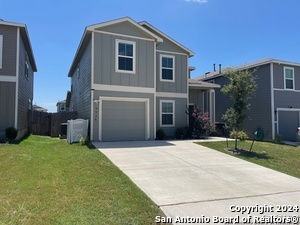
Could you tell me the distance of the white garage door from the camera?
1272 centimetres

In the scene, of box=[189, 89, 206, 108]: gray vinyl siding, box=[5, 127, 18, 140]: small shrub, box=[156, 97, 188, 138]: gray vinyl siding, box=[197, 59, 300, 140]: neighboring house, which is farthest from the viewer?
box=[189, 89, 206, 108]: gray vinyl siding

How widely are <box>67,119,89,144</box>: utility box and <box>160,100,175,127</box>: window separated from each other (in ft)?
15.8

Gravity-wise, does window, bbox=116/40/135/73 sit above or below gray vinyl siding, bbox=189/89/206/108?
above

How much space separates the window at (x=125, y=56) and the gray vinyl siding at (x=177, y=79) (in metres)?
2.48

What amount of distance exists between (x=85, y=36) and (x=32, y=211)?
10584 millimetres

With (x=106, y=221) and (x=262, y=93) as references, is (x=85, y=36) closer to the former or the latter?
(x=106, y=221)

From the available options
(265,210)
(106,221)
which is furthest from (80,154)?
(265,210)

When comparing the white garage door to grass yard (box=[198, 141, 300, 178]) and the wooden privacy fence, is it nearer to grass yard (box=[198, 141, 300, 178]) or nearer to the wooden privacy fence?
grass yard (box=[198, 141, 300, 178])

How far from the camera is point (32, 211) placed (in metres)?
4.22

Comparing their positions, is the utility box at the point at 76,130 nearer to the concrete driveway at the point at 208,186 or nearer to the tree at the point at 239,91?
the concrete driveway at the point at 208,186

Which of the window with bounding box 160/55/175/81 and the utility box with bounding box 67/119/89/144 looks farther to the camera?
the window with bounding box 160/55/175/81

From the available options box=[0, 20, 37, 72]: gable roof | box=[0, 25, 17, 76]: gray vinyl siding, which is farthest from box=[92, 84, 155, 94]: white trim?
box=[0, 20, 37, 72]: gable roof

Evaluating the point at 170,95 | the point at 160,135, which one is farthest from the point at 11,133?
the point at 170,95

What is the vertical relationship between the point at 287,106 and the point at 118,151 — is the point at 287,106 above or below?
above
